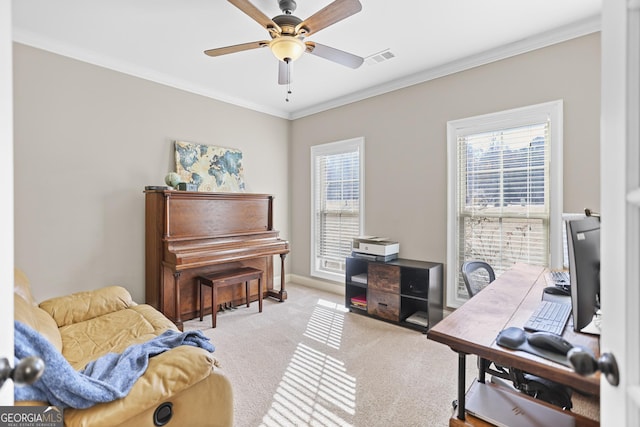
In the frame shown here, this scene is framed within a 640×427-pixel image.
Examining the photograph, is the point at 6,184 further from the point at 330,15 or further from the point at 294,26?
the point at 294,26

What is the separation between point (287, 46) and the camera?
216 centimetres

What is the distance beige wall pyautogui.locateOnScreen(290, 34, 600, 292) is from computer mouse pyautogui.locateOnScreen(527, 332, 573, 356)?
2034 millimetres

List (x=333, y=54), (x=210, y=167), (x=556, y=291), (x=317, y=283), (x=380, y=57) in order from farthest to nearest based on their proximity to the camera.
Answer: (x=317, y=283)
(x=210, y=167)
(x=380, y=57)
(x=333, y=54)
(x=556, y=291)

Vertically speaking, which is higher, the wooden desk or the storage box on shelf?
the wooden desk

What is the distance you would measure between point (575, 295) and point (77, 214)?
3.76 m

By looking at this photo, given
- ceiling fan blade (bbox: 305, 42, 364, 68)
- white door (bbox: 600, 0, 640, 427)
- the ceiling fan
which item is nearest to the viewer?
white door (bbox: 600, 0, 640, 427)

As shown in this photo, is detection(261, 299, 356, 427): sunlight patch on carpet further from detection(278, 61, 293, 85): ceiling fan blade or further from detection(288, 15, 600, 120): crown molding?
detection(288, 15, 600, 120): crown molding

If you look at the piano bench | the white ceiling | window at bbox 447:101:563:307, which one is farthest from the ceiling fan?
the piano bench

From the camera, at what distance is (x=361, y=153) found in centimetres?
400

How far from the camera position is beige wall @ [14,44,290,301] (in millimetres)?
2662

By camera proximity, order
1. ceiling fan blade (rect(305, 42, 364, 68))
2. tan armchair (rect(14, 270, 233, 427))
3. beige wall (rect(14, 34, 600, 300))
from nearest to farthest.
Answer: tan armchair (rect(14, 270, 233, 427)) → ceiling fan blade (rect(305, 42, 364, 68)) → beige wall (rect(14, 34, 600, 300))

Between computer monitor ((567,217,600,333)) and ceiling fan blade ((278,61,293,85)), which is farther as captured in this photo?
ceiling fan blade ((278,61,293,85))

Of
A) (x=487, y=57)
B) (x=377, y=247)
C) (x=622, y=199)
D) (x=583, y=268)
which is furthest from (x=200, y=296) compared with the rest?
(x=487, y=57)

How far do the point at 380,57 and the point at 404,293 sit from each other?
96.9 inches
